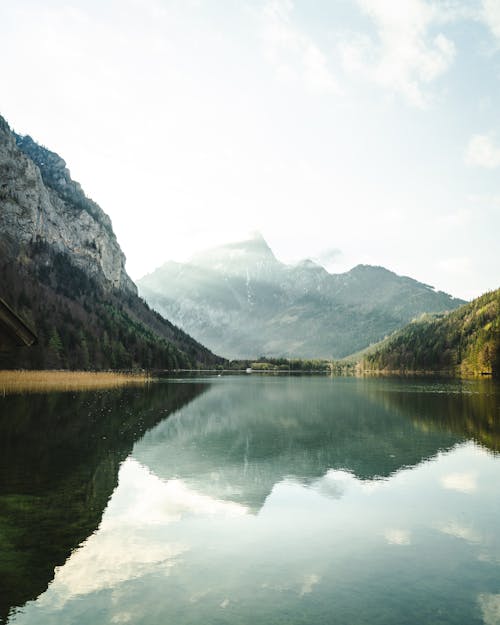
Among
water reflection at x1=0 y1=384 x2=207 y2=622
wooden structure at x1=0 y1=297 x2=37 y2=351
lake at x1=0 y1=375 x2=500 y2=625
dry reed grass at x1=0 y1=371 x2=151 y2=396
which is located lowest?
lake at x1=0 y1=375 x2=500 y2=625

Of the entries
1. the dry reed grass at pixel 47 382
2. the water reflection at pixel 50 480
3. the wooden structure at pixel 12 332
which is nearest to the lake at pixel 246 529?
the water reflection at pixel 50 480

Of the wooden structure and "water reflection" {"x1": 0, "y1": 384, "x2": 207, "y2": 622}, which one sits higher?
the wooden structure

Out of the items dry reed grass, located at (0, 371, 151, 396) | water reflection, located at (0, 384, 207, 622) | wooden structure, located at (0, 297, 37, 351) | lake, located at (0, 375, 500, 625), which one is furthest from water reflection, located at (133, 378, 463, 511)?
dry reed grass, located at (0, 371, 151, 396)

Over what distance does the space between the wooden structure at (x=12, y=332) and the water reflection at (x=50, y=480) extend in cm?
548

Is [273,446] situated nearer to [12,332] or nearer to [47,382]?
[12,332]

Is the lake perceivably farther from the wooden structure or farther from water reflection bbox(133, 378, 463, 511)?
the wooden structure

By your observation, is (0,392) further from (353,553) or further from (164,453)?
(353,553)

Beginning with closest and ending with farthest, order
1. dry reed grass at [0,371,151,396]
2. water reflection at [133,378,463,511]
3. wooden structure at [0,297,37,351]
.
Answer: wooden structure at [0,297,37,351] → water reflection at [133,378,463,511] → dry reed grass at [0,371,151,396]

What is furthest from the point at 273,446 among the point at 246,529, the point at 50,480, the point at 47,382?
the point at 47,382

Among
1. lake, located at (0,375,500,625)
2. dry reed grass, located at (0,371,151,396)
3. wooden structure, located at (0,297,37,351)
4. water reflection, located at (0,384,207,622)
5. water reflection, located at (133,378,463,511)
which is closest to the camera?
wooden structure, located at (0,297,37,351)

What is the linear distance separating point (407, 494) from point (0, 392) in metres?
57.8

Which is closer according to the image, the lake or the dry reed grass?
the lake

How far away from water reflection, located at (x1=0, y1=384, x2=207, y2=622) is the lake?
8cm

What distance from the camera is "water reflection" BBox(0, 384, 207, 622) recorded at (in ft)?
42.4
